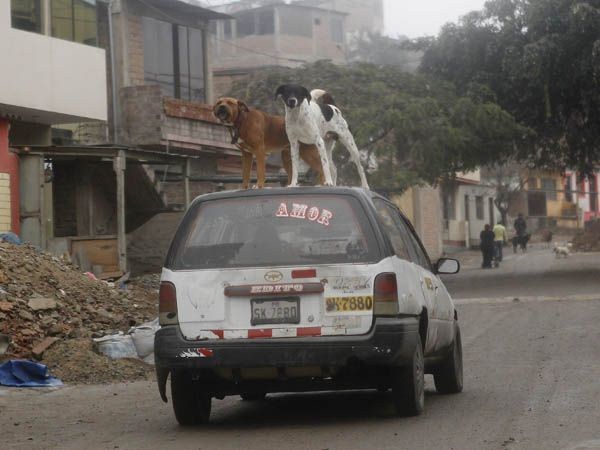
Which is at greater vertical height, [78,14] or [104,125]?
[78,14]

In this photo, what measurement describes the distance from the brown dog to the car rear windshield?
3.09 metres

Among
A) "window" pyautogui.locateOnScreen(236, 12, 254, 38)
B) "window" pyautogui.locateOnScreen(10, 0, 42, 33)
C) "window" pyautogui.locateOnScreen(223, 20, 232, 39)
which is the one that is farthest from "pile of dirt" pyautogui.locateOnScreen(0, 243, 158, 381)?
"window" pyautogui.locateOnScreen(236, 12, 254, 38)

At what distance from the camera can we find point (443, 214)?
206 feet

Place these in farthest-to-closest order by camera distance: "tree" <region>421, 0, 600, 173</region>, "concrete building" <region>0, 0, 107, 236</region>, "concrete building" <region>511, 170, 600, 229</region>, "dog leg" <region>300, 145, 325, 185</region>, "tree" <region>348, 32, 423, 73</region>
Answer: "tree" <region>348, 32, 423, 73</region>, "concrete building" <region>511, 170, 600, 229</region>, "tree" <region>421, 0, 600, 173</region>, "concrete building" <region>0, 0, 107, 236</region>, "dog leg" <region>300, 145, 325, 185</region>

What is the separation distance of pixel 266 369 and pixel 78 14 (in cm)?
1904

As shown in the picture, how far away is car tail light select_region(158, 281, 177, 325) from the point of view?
8391mm

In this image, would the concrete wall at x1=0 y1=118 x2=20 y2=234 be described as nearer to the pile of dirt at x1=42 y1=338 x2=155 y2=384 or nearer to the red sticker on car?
the pile of dirt at x1=42 y1=338 x2=155 y2=384

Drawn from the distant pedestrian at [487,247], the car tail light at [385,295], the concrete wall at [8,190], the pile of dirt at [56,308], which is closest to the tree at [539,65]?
the distant pedestrian at [487,247]

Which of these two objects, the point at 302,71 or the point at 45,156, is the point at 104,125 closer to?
the point at 302,71

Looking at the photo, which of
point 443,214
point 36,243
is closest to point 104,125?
point 36,243

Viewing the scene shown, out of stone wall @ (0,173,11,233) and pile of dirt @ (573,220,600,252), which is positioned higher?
stone wall @ (0,173,11,233)

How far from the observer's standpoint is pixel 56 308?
15094 mm

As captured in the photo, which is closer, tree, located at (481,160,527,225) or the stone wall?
the stone wall

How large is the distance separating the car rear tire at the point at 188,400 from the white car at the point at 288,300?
12 mm
